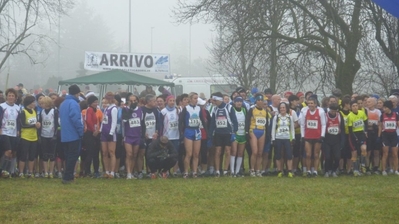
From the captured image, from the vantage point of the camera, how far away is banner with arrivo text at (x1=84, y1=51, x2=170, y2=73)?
35.1 metres

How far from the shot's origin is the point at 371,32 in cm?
2536

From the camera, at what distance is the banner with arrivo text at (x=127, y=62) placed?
35062mm

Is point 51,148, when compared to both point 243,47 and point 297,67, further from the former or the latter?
point 297,67

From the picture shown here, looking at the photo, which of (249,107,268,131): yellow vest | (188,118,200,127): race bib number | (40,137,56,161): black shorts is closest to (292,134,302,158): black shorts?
(249,107,268,131): yellow vest

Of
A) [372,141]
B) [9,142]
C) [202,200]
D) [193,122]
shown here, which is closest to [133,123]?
[193,122]

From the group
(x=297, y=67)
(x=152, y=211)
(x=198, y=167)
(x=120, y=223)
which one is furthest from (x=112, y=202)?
(x=297, y=67)

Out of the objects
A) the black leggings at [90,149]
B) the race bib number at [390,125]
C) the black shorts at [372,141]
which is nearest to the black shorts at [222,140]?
the black leggings at [90,149]

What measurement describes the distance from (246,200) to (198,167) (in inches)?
218

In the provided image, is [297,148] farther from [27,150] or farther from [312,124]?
[27,150]

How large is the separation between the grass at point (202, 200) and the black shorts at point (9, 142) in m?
0.80

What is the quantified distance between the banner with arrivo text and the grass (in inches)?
788

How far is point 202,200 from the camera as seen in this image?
12047 mm

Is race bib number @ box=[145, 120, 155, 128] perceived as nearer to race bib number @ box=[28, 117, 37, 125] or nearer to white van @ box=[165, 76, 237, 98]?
race bib number @ box=[28, 117, 37, 125]

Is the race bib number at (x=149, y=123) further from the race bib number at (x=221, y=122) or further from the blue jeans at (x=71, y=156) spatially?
the blue jeans at (x=71, y=156)
